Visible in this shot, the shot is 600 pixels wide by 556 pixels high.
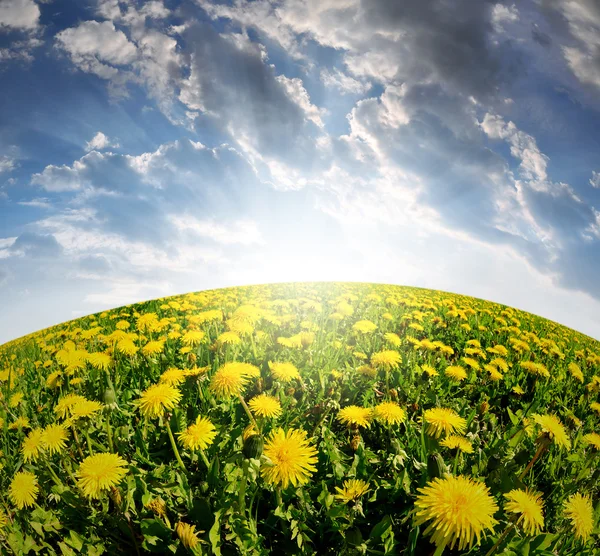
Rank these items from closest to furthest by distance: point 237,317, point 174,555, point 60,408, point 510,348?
1. point 174,555
2. point 60,408
3. point 237,317
4. point 510,348

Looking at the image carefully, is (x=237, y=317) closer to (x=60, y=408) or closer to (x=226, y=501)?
(x=60, y=408)

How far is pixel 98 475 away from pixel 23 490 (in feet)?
1.85

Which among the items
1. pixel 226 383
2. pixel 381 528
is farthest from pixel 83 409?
pixel 381 528

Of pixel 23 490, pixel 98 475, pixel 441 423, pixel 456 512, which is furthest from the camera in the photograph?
pixel 441 423

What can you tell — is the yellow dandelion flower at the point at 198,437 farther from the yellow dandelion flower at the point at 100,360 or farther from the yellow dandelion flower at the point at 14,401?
the yellow dandelion flower at the point at 14,401

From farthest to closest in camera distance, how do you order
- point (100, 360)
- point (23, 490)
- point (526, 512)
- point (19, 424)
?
1. point (100, 360)
2. point (19, 424)
3. point (23, 490)
4. point (526, 512)

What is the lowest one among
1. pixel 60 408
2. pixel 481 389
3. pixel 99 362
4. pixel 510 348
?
pixel 60 408

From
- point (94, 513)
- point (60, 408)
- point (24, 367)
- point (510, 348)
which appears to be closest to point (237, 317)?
point (60, 408)

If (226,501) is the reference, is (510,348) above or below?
above

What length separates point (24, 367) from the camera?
4.09 m

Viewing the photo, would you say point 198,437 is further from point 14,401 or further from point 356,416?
point 14,401

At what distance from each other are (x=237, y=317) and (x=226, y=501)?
5.64 ft

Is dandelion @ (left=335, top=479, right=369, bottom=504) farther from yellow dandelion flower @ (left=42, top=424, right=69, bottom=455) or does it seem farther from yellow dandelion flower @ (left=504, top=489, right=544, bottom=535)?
yellow dandelion flower @ (left=42, top=424, right=69, bottom=455)

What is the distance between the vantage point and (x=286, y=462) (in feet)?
4.80
